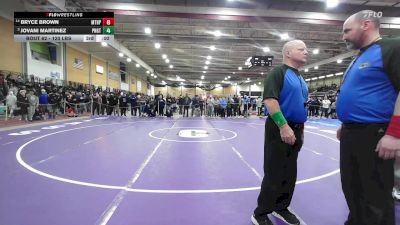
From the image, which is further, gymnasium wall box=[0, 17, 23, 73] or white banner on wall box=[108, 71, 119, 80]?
white banner on wall box=[108, 71, 119, 80]

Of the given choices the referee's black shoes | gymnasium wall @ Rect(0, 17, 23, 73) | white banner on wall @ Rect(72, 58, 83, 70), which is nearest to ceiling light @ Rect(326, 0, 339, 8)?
the referee's black shoes

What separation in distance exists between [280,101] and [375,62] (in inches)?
39.2

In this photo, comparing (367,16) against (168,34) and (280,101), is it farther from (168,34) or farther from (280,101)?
(168,34)

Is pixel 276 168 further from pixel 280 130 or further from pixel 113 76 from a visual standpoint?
pixel 113 76

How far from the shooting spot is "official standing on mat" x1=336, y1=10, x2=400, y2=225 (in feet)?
5.97

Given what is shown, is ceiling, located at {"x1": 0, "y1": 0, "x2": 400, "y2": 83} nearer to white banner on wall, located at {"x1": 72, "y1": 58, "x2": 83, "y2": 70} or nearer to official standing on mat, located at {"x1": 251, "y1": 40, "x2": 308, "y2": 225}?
white banner on wall, located at {"x1": 72, "y1": 58, "x2": 83, "y2": 70}

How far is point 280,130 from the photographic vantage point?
261cm

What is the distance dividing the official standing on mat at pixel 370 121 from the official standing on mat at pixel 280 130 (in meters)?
0.67

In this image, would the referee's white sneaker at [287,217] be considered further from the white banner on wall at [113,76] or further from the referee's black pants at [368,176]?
the white banner on wall at [113,76]

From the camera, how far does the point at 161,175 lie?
4.73 meters
